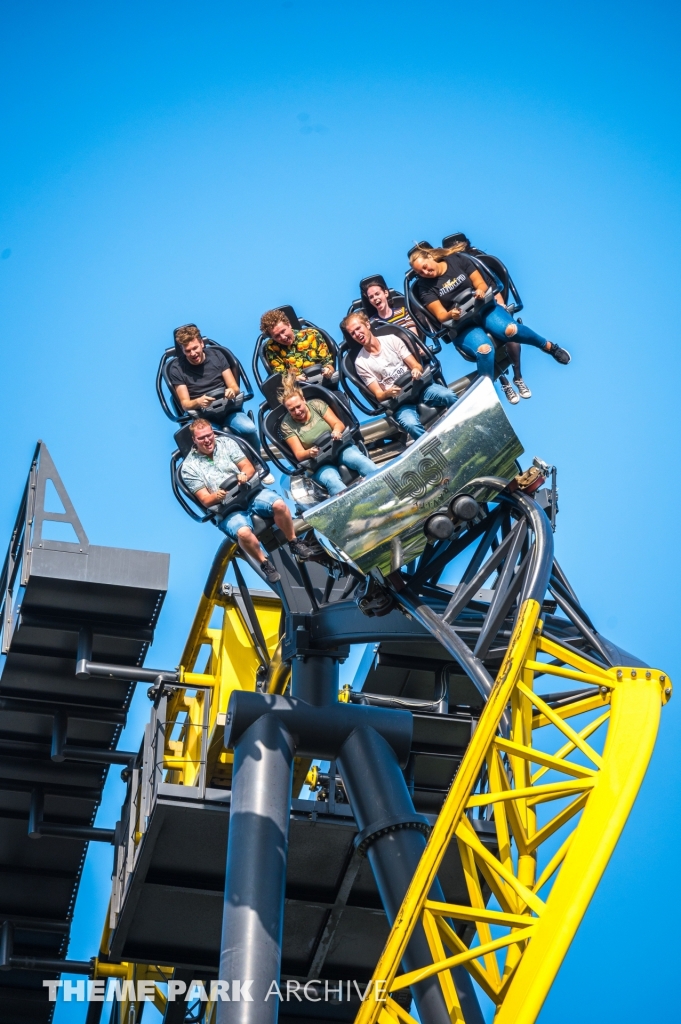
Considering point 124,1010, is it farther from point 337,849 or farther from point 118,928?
point 337,849

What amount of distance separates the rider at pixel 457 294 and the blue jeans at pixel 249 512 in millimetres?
2584

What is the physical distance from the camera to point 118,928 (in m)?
19.3

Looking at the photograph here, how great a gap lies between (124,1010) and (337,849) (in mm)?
6799

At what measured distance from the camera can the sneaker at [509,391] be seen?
55.5 feet

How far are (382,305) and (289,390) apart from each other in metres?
1.67

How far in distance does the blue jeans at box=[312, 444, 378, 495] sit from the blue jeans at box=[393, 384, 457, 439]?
58cm

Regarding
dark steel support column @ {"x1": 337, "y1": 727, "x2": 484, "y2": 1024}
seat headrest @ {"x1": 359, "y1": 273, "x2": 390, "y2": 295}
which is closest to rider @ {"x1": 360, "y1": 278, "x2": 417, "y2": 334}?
seat headrest @ {"x1": 359, "y1": 273, "x2": 390, "y2": 295}

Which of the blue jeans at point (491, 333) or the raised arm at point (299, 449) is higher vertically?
the blue jeans at point (491, 333)

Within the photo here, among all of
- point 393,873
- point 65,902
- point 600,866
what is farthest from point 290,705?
point 65,902

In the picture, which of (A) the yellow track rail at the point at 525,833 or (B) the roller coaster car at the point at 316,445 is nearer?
(A) the yellow track rail at the point at 525,833

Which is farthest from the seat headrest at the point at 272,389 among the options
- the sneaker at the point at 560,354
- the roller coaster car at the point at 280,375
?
the sneaker at the point at 560,354

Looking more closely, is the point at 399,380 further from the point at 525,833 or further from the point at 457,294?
the point at 525,833

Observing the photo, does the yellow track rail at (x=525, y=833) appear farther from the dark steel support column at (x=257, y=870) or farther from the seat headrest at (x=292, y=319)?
the seat headrest at (x=292, y=319)

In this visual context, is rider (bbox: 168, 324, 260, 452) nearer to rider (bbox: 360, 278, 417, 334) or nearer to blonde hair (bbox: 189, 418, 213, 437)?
blonde hair (bbox: 189, 418, 213, 437)
